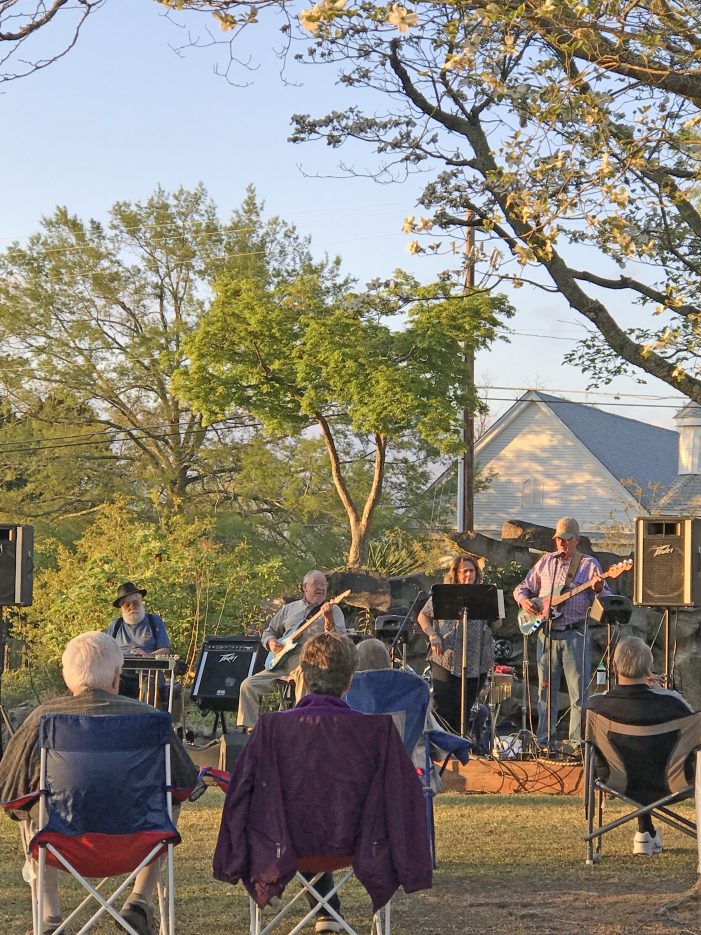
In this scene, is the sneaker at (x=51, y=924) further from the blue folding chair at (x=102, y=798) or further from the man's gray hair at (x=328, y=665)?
the man's gray hair at (x=328, y=665)

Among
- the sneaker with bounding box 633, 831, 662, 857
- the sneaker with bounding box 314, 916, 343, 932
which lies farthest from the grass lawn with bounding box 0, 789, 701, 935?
the sneaker with bounding box 314, 916, 343, 932

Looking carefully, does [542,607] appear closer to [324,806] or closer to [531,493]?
[324,806]

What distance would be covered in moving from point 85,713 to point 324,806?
952 mm

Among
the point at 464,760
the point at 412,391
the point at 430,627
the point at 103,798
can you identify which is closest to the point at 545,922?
the point at 464,760

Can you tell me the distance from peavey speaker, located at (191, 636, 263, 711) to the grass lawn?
3.38 m

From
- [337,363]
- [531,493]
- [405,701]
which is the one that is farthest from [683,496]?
[405,701]

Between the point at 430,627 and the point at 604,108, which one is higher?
the point at 604,108

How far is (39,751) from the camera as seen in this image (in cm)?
431

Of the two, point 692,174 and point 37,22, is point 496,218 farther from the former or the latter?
point 37,22

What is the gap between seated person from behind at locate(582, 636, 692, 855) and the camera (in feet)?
19.2

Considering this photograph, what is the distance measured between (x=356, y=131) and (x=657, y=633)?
7.11 meters

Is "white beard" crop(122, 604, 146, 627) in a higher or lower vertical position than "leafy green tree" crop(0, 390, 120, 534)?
lower

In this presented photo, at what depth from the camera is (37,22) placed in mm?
5035

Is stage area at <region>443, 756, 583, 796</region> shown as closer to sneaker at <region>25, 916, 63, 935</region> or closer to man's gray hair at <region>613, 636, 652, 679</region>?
man's gray hair at <region>613, 636, 652, 679</region>
